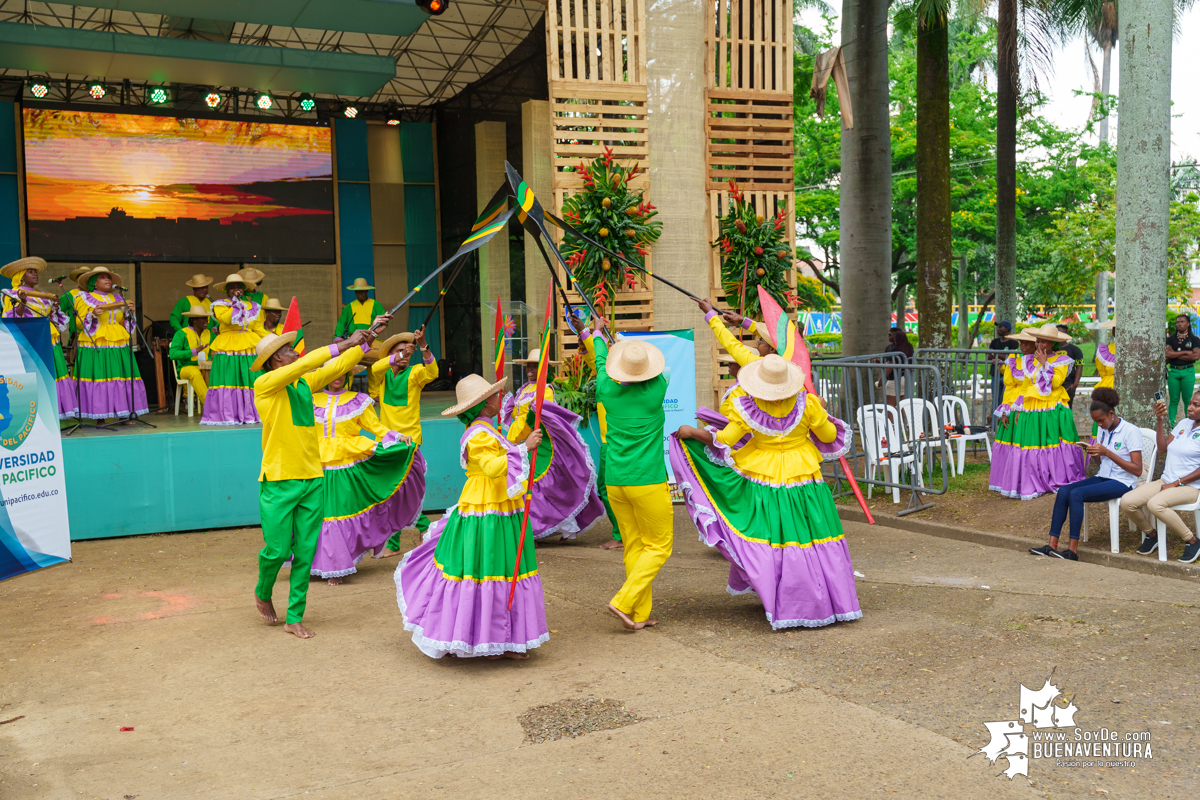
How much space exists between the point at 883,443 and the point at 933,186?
5.57m

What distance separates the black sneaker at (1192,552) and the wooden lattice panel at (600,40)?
7057 mm

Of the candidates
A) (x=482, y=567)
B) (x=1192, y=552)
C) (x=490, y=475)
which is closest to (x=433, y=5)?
(x=490, y=475)

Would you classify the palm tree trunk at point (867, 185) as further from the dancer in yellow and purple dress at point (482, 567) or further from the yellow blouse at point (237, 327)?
the dancer in yellow and purple dress at point (482, 567)

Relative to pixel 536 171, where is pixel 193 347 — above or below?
below

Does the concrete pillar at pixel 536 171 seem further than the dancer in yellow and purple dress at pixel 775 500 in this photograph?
Yes

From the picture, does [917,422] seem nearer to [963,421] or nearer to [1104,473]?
[1104,473]

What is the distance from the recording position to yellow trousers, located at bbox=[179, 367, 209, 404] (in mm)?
12141

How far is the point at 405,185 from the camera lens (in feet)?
59.2

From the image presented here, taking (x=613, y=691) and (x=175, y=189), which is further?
(x=175, y=189)

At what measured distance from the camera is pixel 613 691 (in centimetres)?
474

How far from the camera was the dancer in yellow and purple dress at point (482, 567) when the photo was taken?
5117 millimetres

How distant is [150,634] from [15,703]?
1183 millimetres

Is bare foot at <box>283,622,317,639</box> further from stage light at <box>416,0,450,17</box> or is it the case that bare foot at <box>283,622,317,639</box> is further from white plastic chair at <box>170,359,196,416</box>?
stage light at <box>416,0,450,17</box>

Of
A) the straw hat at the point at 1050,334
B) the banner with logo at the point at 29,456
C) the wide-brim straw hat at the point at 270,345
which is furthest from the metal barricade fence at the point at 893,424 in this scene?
the banner with logo at the point at 29,456
